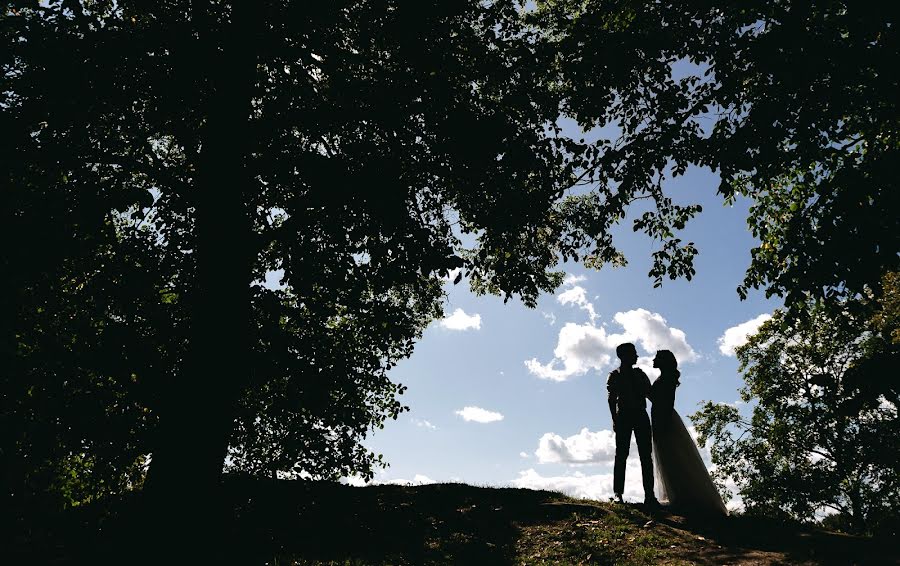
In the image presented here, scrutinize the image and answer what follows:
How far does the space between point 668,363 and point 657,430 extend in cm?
139

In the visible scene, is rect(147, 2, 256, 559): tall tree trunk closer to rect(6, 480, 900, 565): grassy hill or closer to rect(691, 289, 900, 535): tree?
rect(6, 480, 900, 565): grassy hill

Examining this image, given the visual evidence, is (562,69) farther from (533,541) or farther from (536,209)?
(533,541)

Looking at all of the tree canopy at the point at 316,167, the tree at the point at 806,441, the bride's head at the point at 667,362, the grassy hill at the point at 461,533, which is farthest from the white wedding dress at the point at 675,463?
the tree at the point at 806,441

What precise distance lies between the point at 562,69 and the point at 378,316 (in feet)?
21.9

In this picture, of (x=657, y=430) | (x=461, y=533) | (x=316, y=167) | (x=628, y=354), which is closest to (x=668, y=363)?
(x=628, y=354)

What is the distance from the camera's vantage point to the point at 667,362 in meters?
10.3

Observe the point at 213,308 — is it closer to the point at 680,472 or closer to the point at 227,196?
the point at 227,196

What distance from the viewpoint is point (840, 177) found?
9727mm

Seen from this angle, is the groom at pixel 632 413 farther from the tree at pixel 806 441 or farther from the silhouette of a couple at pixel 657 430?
the tree at pixel 806 441

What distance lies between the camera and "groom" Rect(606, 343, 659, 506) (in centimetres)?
1035

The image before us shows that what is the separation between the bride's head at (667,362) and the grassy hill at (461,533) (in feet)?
9.07

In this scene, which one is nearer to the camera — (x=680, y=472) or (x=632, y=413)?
(x=680, y=472)

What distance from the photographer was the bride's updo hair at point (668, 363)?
33.7 ft

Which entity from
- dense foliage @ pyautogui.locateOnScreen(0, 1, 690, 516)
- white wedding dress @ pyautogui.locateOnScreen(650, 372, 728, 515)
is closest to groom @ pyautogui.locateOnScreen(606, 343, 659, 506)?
white wedding dress @ pyautogui.locateOnScreen(650, 372, 728, 515)
